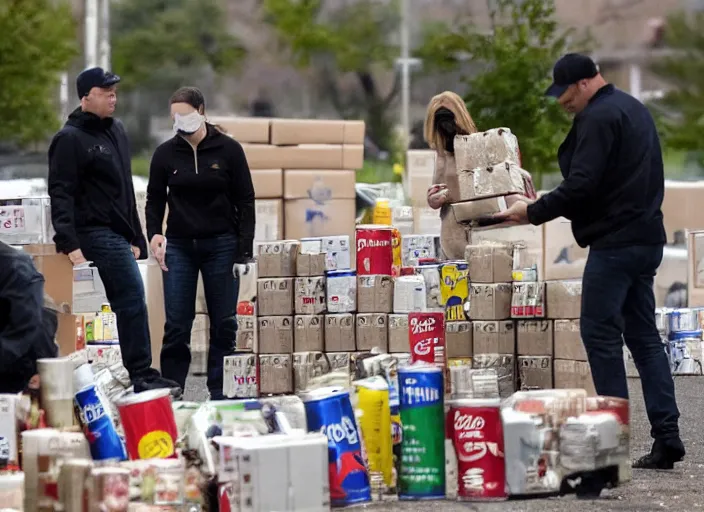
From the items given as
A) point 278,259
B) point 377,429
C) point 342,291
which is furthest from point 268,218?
point 377,429

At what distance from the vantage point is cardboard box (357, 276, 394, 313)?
9906 mm

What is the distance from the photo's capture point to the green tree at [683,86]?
87.7 feet

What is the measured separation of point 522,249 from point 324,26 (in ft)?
68.4

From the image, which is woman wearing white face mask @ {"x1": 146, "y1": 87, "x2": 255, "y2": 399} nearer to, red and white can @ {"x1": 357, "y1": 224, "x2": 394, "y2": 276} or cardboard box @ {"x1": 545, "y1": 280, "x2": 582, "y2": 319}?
→ red and white can @ {"x1": 357, "y1": 224, "x2": 394, "y2": 276}

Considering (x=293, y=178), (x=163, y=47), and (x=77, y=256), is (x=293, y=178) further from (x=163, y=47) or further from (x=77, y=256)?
(x=163, y=47)

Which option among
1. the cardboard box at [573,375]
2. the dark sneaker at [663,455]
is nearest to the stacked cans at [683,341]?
the cardboard box at [573,375]

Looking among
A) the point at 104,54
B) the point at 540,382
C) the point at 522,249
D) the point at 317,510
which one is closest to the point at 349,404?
the point at 317,510

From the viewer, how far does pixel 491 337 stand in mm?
9734

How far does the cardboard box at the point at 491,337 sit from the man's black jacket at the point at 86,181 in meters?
2.36

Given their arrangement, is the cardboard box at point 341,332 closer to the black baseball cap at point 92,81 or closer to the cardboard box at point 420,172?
the black baseball cap at point 92,81

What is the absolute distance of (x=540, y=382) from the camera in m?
9.72

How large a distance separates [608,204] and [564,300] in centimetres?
279

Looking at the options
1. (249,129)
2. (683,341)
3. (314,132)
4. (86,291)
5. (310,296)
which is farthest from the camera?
(314,132)

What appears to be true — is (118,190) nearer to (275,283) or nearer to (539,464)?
(275,283)
